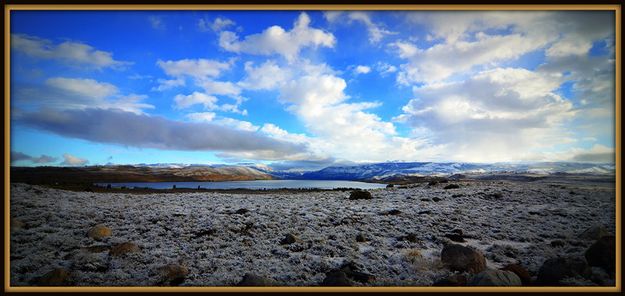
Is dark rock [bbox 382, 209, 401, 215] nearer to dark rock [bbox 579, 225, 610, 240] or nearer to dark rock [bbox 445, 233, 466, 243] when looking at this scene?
dark rock [bbox 445, 233, 466, 243]

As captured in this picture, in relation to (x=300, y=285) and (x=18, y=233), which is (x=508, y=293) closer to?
(x=300, y=285)

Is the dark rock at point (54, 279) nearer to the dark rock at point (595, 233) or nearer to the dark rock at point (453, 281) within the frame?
the dark rock at point (453, 281)

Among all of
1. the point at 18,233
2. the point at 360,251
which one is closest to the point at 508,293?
the point at 360,251

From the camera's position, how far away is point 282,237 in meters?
11.3

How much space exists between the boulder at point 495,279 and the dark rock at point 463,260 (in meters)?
1.06

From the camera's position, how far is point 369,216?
48.4 ft

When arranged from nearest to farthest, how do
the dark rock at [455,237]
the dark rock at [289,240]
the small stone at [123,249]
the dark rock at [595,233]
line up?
the small stone at [123,249]
the dark rock at [595,233]
the dark rock at [289,240]
the dark rock at [455,237]

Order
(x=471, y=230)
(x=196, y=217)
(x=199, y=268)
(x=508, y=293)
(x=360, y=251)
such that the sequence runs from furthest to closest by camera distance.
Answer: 1. (x=196, y=217)
2. (x=471, y=230)
3. (x=360, y=251)
4. (x=199, y=268)
5. (x=508, y=293)

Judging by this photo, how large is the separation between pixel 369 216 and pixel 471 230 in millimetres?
4699

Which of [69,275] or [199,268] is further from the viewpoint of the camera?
[199,268]

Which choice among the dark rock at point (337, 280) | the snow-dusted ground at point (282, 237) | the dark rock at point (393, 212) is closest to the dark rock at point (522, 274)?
the snow-dusted ground at point (282, 237)

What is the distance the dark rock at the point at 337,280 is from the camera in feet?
22.7

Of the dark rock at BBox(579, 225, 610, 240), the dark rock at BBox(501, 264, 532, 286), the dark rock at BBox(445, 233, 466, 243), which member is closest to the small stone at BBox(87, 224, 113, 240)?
the dark rock at BBox(445, 233, 466, 243)
